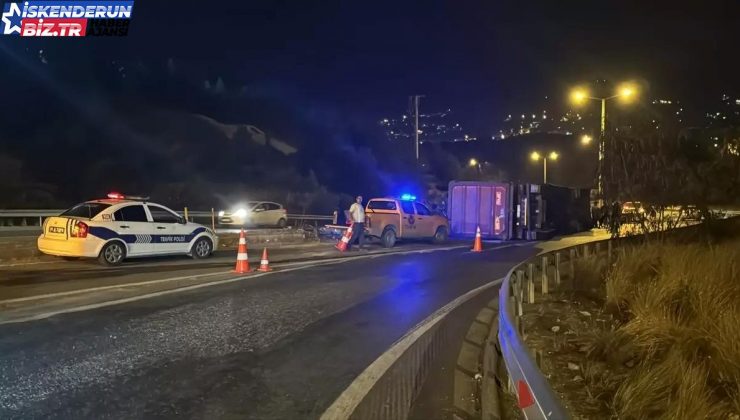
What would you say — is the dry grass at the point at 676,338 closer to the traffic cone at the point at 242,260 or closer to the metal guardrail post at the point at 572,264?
the metal guardrail post at the point at 572,264

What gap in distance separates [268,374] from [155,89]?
42.4 m

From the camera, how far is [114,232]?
13141 millimetres

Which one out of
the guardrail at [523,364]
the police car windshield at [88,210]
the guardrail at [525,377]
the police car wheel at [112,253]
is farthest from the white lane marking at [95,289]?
the guardrail at [525,377]

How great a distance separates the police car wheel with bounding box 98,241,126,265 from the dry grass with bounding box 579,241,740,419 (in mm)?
10278

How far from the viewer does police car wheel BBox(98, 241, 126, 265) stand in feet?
42.8

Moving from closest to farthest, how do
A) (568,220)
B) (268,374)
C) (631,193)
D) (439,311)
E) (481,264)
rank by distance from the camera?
(268,374) < (439,311) < (631,193) < (481,264) < (568,220)

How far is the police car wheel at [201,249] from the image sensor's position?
15291mm

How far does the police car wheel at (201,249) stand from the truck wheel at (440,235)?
9.57m

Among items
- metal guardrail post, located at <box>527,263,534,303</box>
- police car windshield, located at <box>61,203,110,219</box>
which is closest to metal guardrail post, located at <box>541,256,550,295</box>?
metal guardrail post, located at <box>527,263,534,303</box>

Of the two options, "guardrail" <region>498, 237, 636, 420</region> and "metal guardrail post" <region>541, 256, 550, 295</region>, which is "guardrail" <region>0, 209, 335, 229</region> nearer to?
"metal guardrail post" <region>541, 256, 550, 295</region>

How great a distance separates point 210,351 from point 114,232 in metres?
7.90

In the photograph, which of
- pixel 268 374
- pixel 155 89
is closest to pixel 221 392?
pixel 268 374

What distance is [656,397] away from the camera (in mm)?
4516

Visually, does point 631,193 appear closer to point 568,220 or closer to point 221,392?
point 221,392
